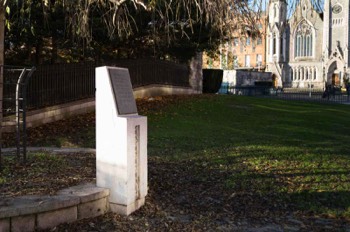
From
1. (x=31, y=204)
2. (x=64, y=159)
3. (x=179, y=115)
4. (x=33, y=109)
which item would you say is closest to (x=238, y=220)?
(x=31, y=204)

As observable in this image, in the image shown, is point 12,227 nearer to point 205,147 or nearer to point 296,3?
point 296,3

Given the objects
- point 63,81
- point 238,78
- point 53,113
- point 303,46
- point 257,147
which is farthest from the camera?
point 303,46

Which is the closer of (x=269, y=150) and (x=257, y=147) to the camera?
(x=269, y=150)

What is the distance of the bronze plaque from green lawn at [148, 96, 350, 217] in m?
2.28

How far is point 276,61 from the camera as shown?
86.9 meters

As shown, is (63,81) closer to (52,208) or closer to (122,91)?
(122,91)

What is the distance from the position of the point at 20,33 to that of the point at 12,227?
12853mm

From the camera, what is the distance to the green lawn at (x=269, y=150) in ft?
21.1

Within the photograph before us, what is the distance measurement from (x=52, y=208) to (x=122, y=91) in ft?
5.65

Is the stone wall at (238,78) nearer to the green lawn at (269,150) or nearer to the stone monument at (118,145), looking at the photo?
the green lawn at (269,150)

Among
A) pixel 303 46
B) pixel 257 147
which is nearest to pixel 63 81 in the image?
pixel 257 147

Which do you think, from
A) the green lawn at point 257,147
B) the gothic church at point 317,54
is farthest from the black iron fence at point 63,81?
the gothic church at point 317,54

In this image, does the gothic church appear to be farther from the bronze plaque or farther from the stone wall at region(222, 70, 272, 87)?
the bronze plaque

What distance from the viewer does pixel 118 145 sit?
16.6 ft
